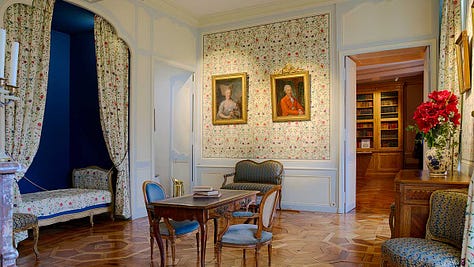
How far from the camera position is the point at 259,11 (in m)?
7.02

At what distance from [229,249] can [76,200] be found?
7.95 feet

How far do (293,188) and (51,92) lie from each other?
4426 mm

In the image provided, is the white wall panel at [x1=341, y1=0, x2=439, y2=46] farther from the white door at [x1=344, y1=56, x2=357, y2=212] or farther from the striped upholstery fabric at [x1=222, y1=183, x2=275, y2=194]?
the striped upholstery fabric at [x1=222, y1=183, x2=275, y2=194]

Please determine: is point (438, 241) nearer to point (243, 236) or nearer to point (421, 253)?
point (421, 253)

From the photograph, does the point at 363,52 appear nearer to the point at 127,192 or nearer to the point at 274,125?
the point at 274,125

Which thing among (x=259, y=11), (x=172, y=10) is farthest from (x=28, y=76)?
(x=259, y=11)

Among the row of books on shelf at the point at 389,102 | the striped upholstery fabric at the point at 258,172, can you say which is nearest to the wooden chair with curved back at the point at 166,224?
the striped upholstery fabric at the point at 258,172

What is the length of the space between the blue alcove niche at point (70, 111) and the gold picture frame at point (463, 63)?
5.03m

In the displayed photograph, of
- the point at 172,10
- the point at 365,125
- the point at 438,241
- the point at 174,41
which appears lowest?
the point at 438,241

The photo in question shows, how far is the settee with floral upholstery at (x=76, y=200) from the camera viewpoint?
4.80 meters

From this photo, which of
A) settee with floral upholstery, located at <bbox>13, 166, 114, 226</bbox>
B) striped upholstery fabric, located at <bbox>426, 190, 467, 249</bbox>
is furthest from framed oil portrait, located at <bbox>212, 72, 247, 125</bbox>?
striped upholstery fabric, located at <bbox>426, 190, 467, 249</bbox>

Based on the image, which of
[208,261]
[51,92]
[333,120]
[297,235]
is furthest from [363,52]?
[51,92]

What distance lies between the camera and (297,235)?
16.1ft

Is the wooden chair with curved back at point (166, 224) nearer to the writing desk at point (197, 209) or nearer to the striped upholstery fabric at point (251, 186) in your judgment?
the writing desk at point (197, 209)
